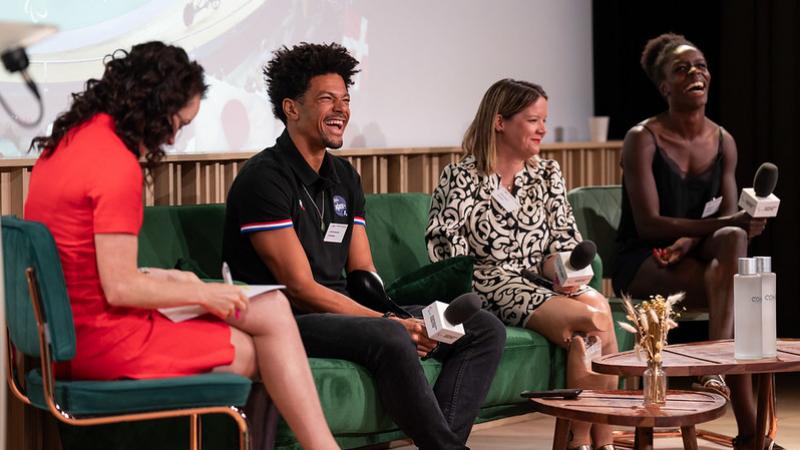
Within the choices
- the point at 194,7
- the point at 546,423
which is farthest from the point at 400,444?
the point at 194,7

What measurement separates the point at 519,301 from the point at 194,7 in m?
1.42

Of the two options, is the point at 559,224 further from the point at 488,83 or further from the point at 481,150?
the point at 488,83

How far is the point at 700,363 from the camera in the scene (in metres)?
3.43

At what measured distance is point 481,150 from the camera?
4344mm

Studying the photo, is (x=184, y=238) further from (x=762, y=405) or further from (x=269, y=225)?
(x=762, y=405)

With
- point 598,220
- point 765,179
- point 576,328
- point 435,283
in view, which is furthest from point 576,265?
point 598,220

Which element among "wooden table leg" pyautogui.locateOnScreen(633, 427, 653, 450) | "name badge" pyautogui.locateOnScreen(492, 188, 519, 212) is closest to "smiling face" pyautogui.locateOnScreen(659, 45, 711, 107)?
"name badge" pyautogui.locateOnScreen(492, 188, 519, 212)

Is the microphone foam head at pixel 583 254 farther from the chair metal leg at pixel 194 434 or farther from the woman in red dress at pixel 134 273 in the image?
the chair metal leg at pixel 194 434

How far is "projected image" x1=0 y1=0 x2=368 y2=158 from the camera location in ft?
12.1

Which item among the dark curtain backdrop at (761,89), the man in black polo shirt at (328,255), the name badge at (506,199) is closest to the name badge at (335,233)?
the man in black polo shirt at (328,255)

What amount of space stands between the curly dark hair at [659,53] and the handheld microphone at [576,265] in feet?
3.80

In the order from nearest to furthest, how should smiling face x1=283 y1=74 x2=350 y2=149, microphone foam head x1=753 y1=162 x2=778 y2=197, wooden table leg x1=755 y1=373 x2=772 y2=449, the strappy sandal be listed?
smiling face x1=283 y1=74 x2=350 y2=149, wooden table leg x1=755 y1=373 x2=772 y2=449, the strappy sandal, microphone foam head x1=753 y1=162 x2=778 y2=197

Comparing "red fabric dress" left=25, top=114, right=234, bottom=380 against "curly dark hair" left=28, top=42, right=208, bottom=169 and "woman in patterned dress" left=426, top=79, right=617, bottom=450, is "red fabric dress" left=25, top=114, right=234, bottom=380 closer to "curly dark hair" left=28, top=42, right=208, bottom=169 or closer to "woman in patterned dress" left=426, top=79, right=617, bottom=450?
"curly dark hair" left=28, top=42, right=208, bottom=169

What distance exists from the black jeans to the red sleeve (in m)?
0.81
